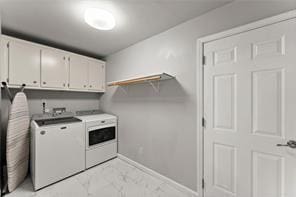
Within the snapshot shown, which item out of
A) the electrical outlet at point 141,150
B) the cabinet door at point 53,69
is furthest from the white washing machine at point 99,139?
the cabinet door at point 53,69

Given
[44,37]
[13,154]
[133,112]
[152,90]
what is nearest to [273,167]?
[152,90]

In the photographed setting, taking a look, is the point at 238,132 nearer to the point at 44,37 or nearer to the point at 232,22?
the point at 232,22

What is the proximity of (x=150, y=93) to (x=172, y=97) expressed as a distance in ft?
1.51

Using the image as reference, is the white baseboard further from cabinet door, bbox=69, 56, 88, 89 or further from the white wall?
cabinet door, bbox=69, 56, 88, 89

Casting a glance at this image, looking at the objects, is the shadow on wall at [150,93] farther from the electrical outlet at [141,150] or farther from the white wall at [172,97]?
the electrical outlet at [141,150]

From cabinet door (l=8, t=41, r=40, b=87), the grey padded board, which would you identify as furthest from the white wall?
the grey padded board

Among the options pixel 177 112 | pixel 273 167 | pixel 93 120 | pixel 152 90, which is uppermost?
pixel 152 90

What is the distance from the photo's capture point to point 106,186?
2033mm

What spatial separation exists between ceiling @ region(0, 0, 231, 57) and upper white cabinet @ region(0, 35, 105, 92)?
10.0 inches

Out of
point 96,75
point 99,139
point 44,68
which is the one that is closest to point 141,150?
point 99,139

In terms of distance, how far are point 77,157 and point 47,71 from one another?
1645 mm

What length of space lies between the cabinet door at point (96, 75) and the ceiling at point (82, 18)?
1.94 feet

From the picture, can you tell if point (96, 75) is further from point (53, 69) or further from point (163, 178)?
point (163, 178)

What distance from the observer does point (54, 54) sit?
251 centimetres
